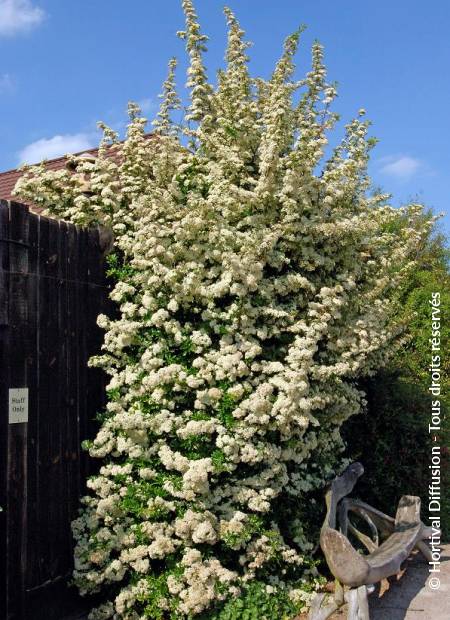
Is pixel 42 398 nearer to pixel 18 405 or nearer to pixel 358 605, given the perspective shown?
pixel 18 405

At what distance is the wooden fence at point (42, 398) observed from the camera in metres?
4.49

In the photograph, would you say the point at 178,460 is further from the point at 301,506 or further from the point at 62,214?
the point at 62,214

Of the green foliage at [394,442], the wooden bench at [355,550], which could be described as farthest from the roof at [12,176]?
the wooden bench at [355,550]

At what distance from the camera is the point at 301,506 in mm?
5406

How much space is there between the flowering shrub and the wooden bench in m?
0.26

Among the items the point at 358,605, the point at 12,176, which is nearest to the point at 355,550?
the point at 358,605

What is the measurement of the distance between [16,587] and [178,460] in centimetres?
130

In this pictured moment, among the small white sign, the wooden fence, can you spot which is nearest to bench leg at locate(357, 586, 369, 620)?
the wooden fence

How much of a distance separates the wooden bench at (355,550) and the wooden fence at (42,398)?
1.84m

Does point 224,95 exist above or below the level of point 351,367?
above

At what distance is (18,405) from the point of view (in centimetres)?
455

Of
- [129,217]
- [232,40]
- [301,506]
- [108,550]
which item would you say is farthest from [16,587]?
[232,40]

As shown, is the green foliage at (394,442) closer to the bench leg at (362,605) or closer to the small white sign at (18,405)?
the bench leg at (362,605)

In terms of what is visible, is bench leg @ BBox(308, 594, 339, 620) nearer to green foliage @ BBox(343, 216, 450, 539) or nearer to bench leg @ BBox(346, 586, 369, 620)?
bench leg @ BBox(346, 586, 369, 620)
